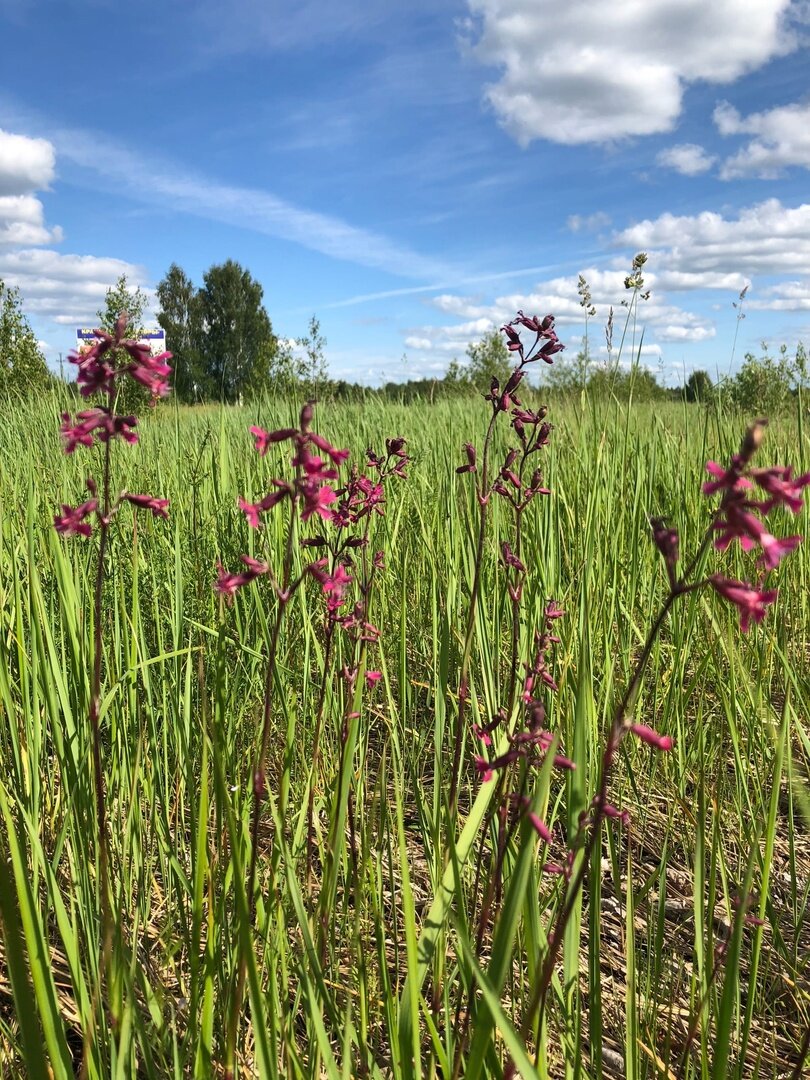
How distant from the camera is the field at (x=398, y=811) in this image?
1180 mm

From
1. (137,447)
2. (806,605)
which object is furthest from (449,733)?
(137,447)

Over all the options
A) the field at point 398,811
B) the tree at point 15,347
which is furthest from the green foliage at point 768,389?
the tree at point 15,347

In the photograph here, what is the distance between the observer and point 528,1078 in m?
0.87

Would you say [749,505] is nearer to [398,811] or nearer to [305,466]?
[305,466]

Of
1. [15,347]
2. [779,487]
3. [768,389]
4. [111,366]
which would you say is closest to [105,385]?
[111,366]

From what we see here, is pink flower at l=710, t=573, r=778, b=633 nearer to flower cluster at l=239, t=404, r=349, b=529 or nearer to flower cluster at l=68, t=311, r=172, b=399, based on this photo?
flower cluster at l=239, t=404, r=349, b=529

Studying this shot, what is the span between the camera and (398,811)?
137cm

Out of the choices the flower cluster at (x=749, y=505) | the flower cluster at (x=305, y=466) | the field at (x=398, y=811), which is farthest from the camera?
the field at (x=398, y=811)

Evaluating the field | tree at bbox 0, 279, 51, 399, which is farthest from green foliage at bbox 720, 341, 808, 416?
tree at bbox 0, 279, 51, 399

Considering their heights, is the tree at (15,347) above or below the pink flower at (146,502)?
above

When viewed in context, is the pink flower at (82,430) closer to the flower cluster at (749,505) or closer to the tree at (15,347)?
the flower cluster at (749,505)

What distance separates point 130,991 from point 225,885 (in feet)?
1.49

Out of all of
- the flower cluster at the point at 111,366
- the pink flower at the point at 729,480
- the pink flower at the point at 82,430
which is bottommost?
the pink flower at the point at 729,480

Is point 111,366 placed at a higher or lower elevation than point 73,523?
higher
